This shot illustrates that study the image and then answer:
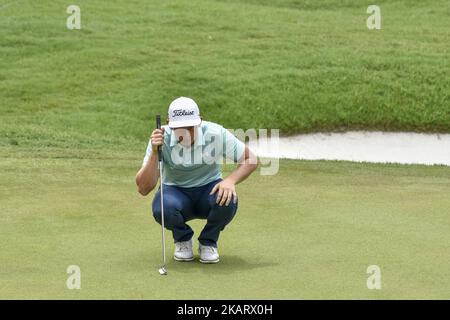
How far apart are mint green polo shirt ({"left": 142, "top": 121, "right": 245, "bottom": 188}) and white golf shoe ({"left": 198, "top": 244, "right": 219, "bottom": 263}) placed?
61 centimetres

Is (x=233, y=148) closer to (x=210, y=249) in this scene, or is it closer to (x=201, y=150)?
(x=201, y=150)

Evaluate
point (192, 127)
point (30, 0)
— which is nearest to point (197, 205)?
point (192, 127)

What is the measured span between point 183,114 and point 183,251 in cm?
126

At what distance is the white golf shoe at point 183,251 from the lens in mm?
8992

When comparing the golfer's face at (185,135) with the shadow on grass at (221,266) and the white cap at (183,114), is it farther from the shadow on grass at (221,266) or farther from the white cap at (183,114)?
the shadow on grass at (221,266)

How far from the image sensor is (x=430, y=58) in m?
28.8

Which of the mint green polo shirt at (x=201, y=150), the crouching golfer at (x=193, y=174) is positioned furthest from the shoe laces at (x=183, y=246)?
the mint green polo shirt at (x=201, y=150)

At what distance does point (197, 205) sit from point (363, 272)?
152cm

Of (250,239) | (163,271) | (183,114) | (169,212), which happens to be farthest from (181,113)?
(250,239)

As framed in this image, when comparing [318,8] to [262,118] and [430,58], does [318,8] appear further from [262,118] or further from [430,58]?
[262,118]

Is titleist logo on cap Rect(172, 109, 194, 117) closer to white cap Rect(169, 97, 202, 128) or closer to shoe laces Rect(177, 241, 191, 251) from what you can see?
white cap Rect(169, 97, 202, 128)

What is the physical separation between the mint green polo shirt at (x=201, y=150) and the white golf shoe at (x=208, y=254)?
61 cm

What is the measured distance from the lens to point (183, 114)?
27.6ft
